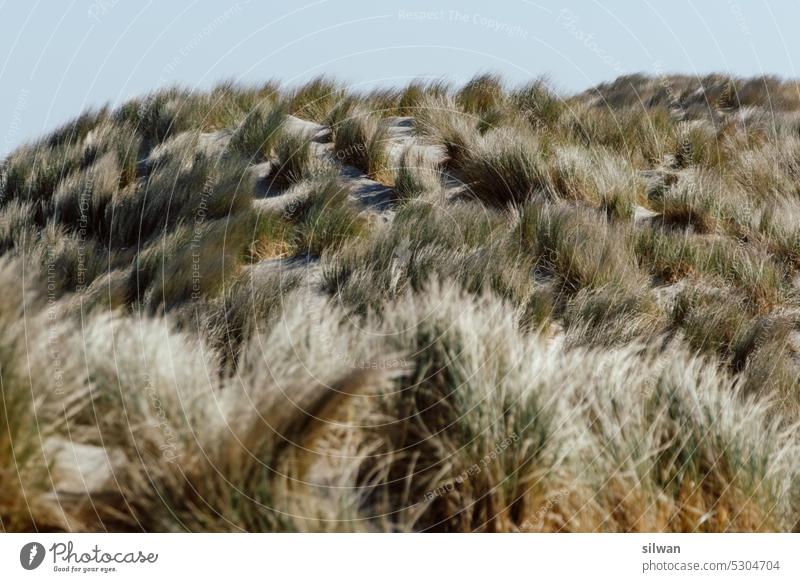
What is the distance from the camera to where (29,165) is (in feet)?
25.7

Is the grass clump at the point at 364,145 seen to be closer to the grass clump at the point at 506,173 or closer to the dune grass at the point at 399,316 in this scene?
the dune grass at the point at 399,316

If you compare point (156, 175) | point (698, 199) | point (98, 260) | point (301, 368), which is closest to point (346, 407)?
point (301, 368)

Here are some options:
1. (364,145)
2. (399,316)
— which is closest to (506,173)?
(364,145)

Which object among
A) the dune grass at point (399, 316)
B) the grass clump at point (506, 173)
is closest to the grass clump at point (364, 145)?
the dune grass at point (399, 316)

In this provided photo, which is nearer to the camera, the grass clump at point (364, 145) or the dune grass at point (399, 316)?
the dune grass at point (399, 316)

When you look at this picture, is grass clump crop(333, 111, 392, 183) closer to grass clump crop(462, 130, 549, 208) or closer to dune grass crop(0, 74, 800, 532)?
dune grass crop(0, 74, 800, 532)

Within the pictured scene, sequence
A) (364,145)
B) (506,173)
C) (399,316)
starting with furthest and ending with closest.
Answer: (364,145) → (506,173) → (399,316)

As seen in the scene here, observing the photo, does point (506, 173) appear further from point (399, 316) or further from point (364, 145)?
point (399, 316)

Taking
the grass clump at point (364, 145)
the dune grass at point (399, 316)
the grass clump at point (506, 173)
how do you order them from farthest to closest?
the grass clump at point (364, 145)
the grass clump at point (506, 173)
the dune grass at point (399, 316)

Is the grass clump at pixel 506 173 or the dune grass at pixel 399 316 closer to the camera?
the dune grass at pixel 399 316

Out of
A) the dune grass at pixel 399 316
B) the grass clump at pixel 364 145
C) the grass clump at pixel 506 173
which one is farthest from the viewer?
the grass clump at pixel 364 145

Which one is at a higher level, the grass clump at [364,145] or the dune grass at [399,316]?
the grass clump at [364,145]

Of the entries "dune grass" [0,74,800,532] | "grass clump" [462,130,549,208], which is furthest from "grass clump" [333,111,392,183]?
"grass clump" [462,130,549,208]

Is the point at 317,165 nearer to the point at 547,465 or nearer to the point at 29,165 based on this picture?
the point at 29,165
